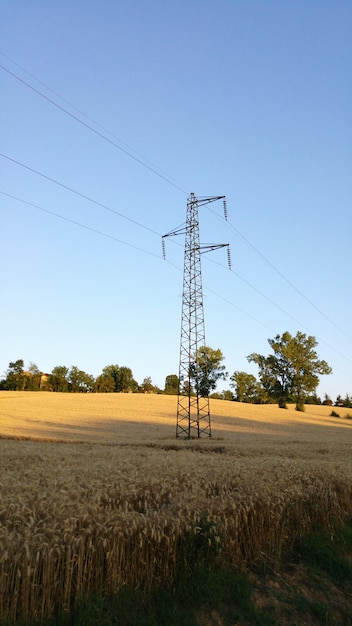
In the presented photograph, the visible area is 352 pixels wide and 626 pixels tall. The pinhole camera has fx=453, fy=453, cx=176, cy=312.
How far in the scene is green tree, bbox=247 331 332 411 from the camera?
93000mm

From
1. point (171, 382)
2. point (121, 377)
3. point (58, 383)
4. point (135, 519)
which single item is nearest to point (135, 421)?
point (135, 519)

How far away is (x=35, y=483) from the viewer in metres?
9.34

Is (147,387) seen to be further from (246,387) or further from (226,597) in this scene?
(226,597)

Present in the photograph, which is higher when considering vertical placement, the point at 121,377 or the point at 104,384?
the point at 121,377

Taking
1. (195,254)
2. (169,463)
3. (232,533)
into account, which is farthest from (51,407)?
(232,533)

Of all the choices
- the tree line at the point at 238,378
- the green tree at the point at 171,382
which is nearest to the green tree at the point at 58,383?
the tree line at the point at 238,378

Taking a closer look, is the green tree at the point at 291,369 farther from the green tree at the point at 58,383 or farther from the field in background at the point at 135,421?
the green tree at the point at 58,383

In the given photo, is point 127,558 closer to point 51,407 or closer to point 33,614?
point 33,614

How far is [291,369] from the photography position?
94750mm

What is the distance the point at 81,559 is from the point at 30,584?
0.62 metres

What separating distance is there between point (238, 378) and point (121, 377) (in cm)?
3844

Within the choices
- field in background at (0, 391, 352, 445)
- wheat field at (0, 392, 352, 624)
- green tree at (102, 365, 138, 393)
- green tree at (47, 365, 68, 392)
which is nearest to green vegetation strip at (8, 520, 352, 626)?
wheat field at (0, 392, 352, 624)

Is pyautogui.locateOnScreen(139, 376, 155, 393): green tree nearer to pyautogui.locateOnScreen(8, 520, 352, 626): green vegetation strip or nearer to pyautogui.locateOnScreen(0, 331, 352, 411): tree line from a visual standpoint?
pyautogui.locateOnScreen(0, 331, 352, 411): tree line

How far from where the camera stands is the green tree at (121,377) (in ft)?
488
